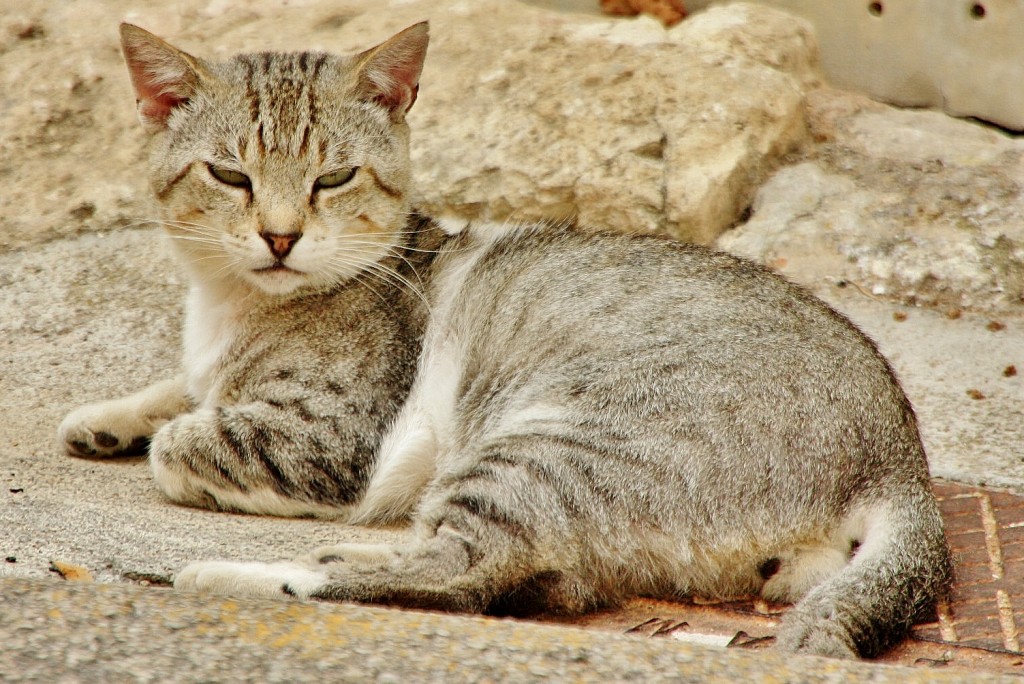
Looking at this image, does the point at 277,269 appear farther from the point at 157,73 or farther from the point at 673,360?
the point at 673,360

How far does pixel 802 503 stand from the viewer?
Answer: 2.92 m

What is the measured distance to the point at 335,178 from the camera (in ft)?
12.2

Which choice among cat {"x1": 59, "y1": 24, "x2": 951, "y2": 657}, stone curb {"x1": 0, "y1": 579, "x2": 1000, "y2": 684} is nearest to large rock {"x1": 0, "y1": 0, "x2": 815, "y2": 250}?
cat {"x1": 59, "y1": 24, "x2": 951, "y2": 657}

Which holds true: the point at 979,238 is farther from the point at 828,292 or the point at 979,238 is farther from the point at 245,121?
the point at 245,121

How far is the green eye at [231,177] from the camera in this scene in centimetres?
362

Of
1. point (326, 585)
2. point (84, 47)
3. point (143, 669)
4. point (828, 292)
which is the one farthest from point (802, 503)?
point (84, 47)

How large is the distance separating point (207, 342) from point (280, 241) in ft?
1.93

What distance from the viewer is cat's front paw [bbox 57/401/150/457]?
3.95 m

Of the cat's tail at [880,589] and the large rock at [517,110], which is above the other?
the large rock at [517,110]

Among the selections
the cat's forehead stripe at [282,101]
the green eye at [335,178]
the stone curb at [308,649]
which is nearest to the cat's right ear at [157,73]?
the cat's forehead stripe at [282,101]

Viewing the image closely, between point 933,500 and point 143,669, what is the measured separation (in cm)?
214

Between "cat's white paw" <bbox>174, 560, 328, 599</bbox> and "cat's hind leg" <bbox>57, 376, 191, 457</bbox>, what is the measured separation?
1239 millimetres

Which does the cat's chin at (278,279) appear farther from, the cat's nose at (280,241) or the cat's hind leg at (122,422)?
the cat's hind leg at (122,422)

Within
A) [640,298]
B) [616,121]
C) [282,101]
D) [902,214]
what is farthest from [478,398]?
[902,214]
